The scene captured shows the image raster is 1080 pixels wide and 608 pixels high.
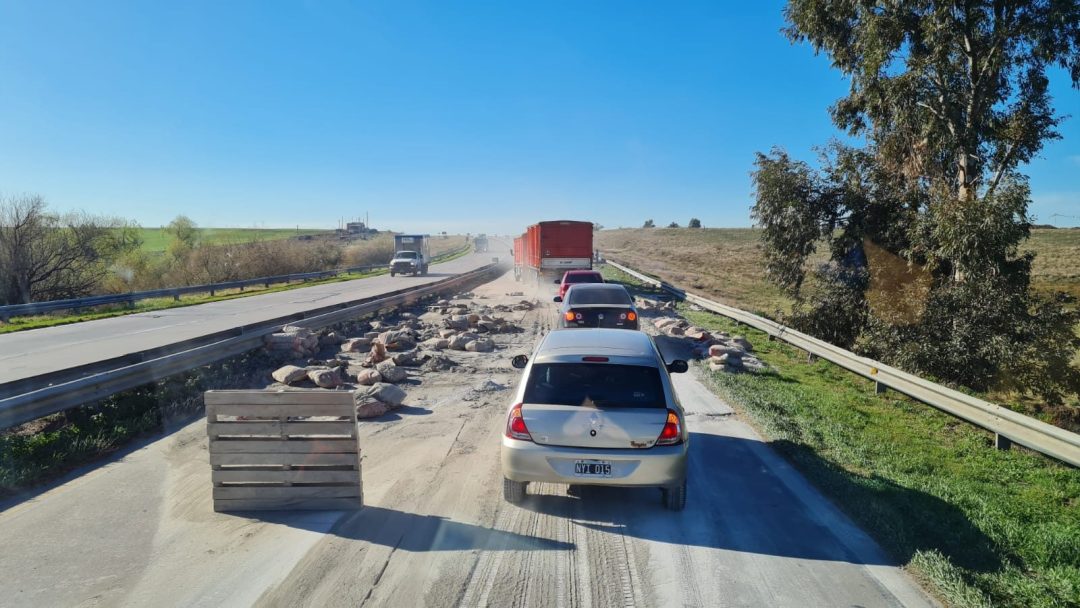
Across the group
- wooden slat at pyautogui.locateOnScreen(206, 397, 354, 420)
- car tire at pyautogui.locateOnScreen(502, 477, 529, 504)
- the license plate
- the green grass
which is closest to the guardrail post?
the license plate

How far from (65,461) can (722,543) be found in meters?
6.84

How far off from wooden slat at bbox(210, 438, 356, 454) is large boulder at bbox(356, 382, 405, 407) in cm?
341

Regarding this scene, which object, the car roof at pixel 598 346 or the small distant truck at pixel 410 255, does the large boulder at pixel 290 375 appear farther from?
the small distant truck at pixel 410 255

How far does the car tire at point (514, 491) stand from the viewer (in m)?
5.73

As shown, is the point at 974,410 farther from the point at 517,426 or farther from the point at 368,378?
the point at 368,378

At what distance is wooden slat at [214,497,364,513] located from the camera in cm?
561

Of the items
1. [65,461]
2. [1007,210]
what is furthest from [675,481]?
[1007,210]

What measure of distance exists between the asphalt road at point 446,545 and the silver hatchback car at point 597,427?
1.35 feet

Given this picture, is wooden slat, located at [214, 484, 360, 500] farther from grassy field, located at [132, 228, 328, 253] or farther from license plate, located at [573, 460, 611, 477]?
grassy field, located at [132, 228, 328, 253]

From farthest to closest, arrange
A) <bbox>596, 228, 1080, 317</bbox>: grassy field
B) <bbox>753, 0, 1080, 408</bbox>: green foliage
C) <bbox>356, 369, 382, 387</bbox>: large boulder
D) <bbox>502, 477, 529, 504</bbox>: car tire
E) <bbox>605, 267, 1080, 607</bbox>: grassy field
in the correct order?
<bbox>596, 228, 1080, 317</bbox>: grassy field
<bbox>753, 0, 1080, 408</bbox>: green foliage
<bbox>356, 369, 382, 387</bbox>: large boulder
<bbox>502, 477, 529, 504</bbox>: car tire
<bbox>605, 267, 1080, 607</bbox>: grassy field

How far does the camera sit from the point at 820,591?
168 inches

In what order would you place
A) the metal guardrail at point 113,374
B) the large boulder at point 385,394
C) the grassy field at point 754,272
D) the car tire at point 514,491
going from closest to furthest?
the car tire at point 514,491, the metal guardrail at point 113,374, the large boulder at point 385,394, the grassy field at point 754,272

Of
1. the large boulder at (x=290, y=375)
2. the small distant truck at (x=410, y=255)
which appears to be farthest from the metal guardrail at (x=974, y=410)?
the small distant truck at (x=410, y=255)

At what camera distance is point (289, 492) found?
5621 mm
